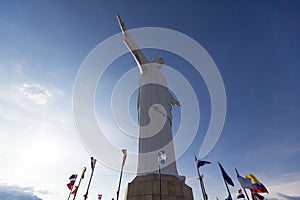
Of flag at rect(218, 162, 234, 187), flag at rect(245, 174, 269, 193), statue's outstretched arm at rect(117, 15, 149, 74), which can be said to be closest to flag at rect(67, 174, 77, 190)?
statue's outstretched arm at rect(117, 15, 149, 74)

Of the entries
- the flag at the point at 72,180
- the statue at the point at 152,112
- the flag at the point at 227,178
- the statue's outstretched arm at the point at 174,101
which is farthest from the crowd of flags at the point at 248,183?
the flag at the point at 72,180

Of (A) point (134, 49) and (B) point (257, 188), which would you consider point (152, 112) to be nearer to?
(A) point (134, 49)

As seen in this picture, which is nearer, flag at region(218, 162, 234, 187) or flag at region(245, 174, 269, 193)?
flag at region(245, 174, 269, 193)

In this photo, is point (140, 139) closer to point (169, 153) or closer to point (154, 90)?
point (169, 153)

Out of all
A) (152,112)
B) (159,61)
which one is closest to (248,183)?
(152,112)

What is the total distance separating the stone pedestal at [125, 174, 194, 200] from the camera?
33.6 ft

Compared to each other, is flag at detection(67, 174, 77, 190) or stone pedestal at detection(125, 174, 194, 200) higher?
flag at detection(67, 174, 77, 190)

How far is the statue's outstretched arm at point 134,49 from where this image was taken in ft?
49.5

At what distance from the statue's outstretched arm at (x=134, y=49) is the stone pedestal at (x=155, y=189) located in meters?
9.93

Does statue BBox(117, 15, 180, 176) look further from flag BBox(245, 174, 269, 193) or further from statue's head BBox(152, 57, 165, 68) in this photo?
flag BBox(245, 174, 269, 193)

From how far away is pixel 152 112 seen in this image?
14.7 metres

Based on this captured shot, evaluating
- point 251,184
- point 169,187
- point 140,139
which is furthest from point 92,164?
point 251,184

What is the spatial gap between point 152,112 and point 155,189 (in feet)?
20.2

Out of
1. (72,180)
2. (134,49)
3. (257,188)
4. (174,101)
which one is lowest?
(257,188)
